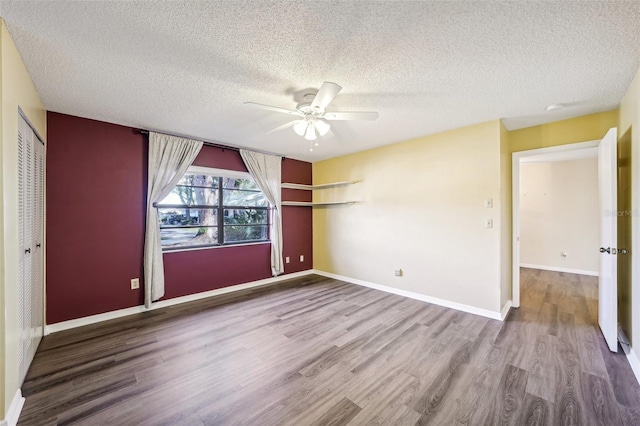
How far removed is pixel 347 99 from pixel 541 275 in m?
5.35

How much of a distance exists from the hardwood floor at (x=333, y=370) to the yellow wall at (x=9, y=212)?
1.14 ft

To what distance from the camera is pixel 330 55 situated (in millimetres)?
1809

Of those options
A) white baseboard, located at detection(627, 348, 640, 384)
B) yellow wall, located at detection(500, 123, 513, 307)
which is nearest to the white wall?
yellow wall, located at detection(500, 123, 513, 307)

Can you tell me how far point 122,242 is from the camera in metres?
3.26

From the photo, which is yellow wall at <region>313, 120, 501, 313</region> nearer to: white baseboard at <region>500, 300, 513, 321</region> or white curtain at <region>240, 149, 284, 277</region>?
white baseboard at <region>500, 300, 513, 321</region>

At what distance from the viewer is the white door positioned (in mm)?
2299

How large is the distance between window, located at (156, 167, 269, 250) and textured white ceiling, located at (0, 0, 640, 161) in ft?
4.16

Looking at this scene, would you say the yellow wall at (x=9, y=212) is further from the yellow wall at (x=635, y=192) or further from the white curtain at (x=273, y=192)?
the yellow wall at (x=635, y=192)

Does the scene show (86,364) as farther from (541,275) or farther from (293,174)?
(541,275)

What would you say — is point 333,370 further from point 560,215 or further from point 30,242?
point 560,215

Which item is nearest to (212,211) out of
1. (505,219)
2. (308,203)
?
(308,203)

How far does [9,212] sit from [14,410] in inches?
48.1

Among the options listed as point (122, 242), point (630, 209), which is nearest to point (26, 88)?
point (122, 242)

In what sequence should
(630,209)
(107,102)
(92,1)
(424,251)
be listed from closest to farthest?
(92,1)
(630,209)
(107,102)
(424,251)
